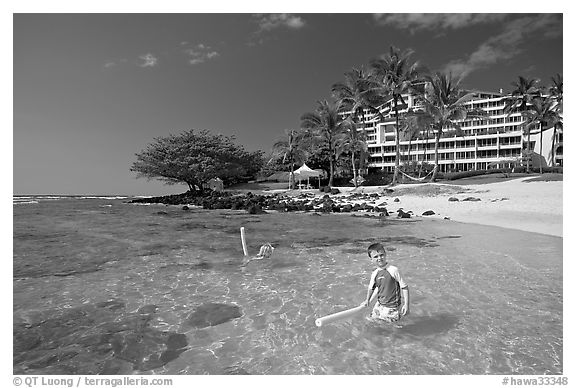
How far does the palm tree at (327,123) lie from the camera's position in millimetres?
41938

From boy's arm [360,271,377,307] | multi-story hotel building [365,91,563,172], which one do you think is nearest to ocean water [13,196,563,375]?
boy's arm [360,271,377,307]

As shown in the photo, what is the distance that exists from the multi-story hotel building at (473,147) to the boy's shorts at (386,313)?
2068 inches

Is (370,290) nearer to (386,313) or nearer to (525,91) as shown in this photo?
(386,313)

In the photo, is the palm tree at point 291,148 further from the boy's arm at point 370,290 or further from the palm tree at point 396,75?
the boy's arm at point 370,290

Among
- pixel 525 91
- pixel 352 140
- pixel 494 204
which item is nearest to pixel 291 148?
pixel 352 140

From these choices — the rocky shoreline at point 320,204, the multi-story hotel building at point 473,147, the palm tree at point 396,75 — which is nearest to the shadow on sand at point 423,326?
the rocky shoreline at point 320,204

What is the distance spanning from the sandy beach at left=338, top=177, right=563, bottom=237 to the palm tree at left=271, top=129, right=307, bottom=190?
2014cm

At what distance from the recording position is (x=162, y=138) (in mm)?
47031

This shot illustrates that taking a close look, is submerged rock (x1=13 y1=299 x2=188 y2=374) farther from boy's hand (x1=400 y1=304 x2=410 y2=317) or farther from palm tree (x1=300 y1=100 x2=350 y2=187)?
palm tree (x1=300 y1=100 x2=350 y2=187)

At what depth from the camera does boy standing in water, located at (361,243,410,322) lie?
16.0ft
